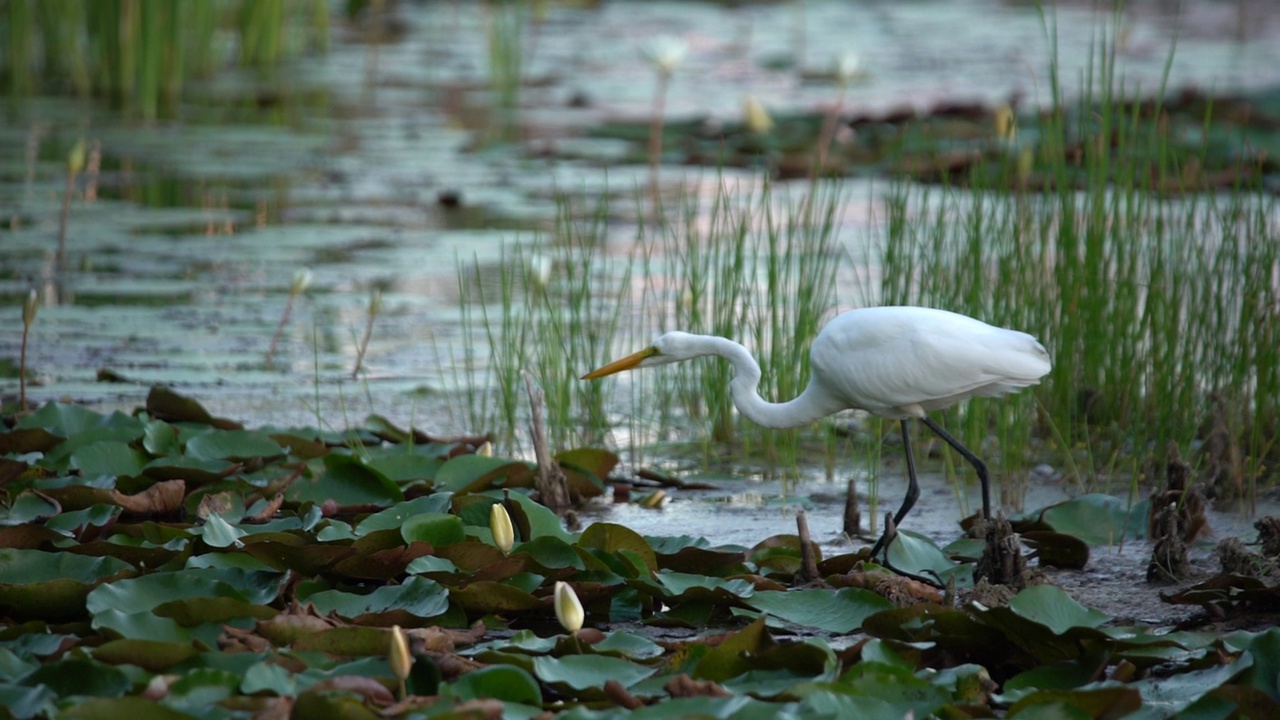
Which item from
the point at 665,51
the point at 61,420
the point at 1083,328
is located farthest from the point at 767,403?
the point at 665,51

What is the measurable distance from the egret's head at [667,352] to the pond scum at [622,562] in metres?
0.41

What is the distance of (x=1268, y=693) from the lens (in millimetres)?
2275

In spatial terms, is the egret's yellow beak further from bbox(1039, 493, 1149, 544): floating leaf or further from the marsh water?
bbox(1039, 493, 1149, 544): floating leaf

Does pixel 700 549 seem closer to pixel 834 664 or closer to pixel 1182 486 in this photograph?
pixel 834 664

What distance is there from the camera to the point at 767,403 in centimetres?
333

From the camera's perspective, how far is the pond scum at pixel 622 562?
2312 millimetres

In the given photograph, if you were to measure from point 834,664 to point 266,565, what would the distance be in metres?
1.09

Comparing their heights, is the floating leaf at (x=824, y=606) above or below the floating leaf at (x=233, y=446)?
below

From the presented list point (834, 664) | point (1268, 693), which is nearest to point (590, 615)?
point (834, 664)

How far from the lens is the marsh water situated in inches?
185

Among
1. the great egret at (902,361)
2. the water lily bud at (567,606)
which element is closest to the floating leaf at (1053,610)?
the great egret at (902,361)

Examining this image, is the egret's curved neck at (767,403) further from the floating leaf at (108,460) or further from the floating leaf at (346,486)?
the floating leaf at (108,460)

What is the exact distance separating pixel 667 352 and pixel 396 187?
16.9 ft

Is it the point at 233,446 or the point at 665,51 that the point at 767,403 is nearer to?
the point at 233,446
